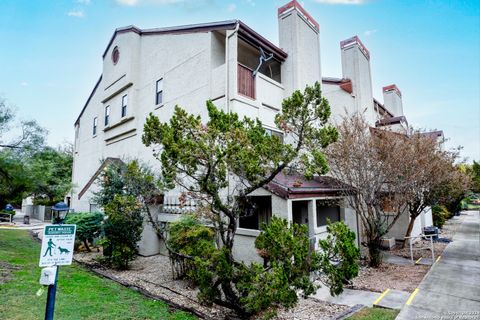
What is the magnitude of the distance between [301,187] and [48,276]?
7.60m

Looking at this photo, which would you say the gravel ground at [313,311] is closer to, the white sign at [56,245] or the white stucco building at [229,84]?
the white stucco building at [229,84]

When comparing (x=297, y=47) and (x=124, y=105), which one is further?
(x=124, y=105)

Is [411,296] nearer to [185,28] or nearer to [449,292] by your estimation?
[449,292]

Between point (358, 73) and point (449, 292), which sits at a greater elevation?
point (358, 73)

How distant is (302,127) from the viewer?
19.7 ft

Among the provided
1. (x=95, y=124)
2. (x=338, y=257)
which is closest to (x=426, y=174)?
(x=338, y=257)

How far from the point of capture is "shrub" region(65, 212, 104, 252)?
12477mm

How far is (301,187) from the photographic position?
31.6 feet

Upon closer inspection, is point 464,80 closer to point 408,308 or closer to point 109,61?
point 408,308

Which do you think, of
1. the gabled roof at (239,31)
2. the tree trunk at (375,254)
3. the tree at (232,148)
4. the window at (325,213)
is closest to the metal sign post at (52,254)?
the tree at (232,148)

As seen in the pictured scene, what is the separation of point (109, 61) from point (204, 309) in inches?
727

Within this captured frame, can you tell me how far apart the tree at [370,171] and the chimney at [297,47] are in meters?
3.54

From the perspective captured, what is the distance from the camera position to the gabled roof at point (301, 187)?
8719mm

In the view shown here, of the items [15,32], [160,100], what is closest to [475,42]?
[160,100]
